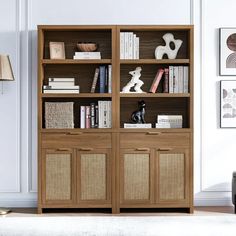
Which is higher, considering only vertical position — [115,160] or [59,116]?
[59,116]

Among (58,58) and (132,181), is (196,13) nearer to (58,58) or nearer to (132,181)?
(58,58)

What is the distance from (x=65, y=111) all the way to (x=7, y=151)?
2.68ft

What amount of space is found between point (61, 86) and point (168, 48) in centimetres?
115

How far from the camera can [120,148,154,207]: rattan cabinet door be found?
4316 millimetres

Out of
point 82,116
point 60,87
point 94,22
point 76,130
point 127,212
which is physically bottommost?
point 127,212

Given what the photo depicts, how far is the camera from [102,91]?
4359mm

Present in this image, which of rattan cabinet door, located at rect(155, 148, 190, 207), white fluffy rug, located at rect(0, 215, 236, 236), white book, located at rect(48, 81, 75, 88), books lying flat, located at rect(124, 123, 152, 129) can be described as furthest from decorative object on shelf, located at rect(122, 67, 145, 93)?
white fluffy rug, located at rect(0, 215, 236, 236)

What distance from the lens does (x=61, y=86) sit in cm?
435

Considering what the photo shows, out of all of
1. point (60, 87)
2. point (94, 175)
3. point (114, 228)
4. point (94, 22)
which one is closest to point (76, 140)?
point (94, 175)

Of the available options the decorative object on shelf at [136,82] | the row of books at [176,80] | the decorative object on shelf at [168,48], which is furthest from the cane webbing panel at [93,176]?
the decorative object on shelf at [168,48]

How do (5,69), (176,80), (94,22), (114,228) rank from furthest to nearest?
(94,22) → (176,80) → (5,69) → (114,228)

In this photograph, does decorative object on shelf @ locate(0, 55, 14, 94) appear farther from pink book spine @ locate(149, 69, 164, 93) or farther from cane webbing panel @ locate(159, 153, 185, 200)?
cane webbing panel @ locate(159, 153, 185, 200)

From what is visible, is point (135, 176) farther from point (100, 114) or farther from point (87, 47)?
point (87, 47)

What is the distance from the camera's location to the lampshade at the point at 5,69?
13.9 ft
